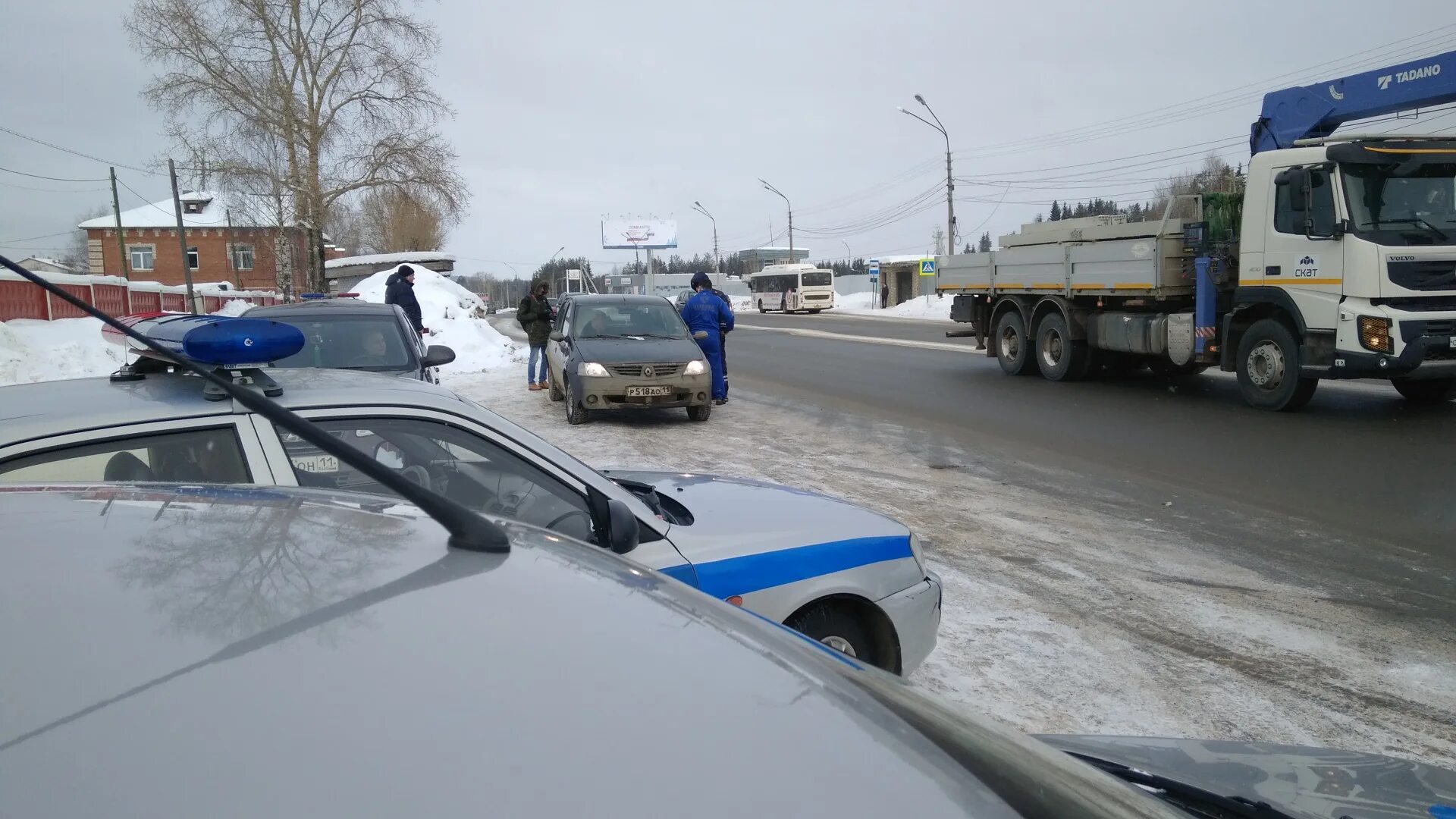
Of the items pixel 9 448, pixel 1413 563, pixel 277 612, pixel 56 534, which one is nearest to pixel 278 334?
pixel 9 448

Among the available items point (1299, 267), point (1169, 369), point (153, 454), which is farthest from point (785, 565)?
point (1169, 369)

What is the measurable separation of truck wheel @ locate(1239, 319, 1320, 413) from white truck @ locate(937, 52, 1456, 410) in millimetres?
18

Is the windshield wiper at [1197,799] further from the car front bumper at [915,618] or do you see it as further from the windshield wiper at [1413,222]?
the windshield wiper at [1413,222]

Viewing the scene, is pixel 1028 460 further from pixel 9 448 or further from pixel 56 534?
pixel 56 534

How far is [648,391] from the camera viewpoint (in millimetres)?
11852

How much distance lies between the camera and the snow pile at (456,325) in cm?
2163

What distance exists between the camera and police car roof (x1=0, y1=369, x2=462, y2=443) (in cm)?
291

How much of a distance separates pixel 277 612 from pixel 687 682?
0.49m

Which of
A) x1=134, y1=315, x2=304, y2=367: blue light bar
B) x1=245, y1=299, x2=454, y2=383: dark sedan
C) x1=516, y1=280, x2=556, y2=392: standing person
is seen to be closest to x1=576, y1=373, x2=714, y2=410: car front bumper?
x1=245, y1=299, x2=454, y2=383: dark sedan

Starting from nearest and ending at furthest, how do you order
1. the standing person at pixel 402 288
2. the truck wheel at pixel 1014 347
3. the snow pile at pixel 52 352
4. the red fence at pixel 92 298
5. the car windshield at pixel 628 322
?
the car windshield at pixel 628 322 → the snow pile at pixel 52 352 → the standing person at pixel 402 288 → the truck wheel at pixel 1014 347 → the red fence at pixel 92 298

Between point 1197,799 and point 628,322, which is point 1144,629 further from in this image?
point 628,322

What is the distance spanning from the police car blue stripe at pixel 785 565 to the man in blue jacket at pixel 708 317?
9.06m

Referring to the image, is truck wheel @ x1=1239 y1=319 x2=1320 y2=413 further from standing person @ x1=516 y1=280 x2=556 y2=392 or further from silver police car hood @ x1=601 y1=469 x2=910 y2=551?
silver police car hood @ x1=601 y1=469 x2=910 y2=551

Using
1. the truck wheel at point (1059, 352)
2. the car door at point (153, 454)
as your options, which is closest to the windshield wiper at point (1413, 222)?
the truck wheel at point (1059, 352)
